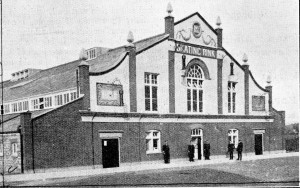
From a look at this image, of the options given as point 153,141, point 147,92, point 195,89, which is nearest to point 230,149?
point 195,89

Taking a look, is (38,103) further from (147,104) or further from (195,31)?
(195,31)

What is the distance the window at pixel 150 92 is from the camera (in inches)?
1018

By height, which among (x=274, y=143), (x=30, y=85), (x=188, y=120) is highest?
(x=30, y=85)

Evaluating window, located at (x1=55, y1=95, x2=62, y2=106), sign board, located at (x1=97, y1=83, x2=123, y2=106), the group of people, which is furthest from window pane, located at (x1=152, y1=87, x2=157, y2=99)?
window, located at (x1=55, y1=95, x2=62, y2=106)

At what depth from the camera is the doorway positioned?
93.4 ft

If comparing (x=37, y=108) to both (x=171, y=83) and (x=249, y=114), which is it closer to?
(x=171, y=83)

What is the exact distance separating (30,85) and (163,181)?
2155 cm

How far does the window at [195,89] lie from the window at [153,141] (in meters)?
3.47

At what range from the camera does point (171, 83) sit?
88.3 ft

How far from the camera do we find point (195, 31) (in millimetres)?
28625

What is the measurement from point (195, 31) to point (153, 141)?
8479 millimetres

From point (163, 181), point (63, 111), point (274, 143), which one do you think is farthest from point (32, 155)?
point (274, 143)

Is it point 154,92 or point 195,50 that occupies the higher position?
point 195,50

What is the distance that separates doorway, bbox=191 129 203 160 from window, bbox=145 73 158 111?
4.11 meters
